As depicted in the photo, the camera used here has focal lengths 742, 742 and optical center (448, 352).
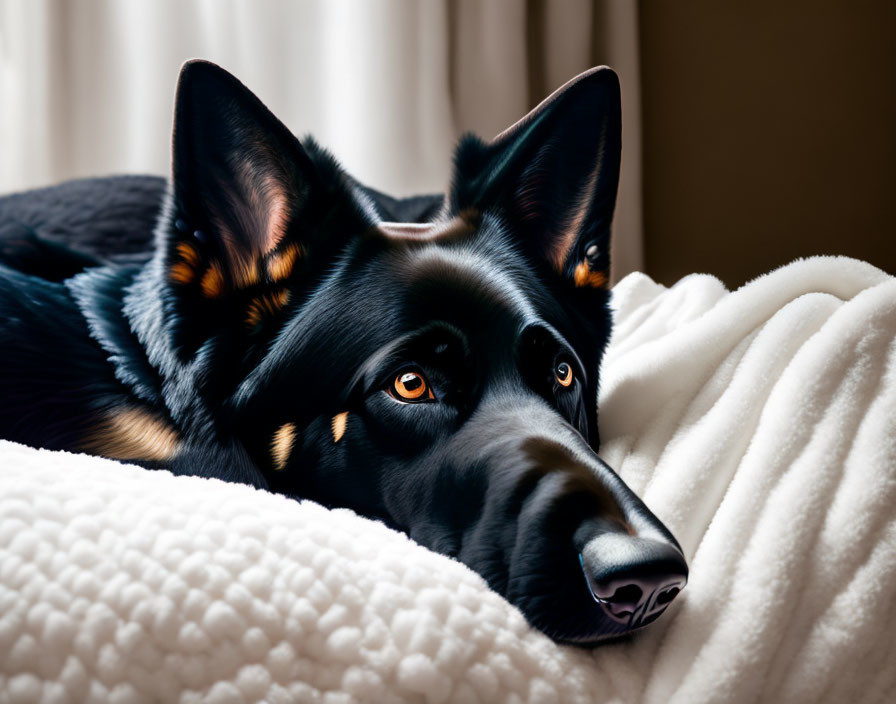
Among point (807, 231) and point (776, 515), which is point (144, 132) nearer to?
point (776, 515)

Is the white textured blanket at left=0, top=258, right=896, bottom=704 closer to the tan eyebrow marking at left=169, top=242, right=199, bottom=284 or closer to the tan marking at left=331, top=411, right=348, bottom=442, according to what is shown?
the tan marking at left=331, top=411, right=348, bottom=442

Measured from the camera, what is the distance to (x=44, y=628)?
0.44 meters

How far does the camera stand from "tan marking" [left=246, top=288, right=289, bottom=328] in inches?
30.8

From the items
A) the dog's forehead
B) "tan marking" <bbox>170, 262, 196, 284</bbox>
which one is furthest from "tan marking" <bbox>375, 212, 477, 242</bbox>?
"tan marking" <bbox>170, 262, 196, 284</bbox>

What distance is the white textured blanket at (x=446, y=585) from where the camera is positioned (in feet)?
1.48

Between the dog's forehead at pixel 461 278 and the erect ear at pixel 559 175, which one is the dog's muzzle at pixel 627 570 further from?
the erect ear at pixel 559 175

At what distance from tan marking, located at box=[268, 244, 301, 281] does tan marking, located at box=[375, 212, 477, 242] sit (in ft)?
0.31

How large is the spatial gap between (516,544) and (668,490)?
19cm

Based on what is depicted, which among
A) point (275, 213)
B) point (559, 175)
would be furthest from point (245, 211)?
point (559, 175)

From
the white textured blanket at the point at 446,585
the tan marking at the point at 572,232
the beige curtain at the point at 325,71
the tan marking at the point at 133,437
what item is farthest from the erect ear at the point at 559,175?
the beige curtain at the point at 325,71

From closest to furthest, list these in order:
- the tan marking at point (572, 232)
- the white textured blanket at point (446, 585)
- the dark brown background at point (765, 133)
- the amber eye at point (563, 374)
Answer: the white textured blanket at point (446, 585) < the amber eye at point (563, 374) < the tan marking at point (572, 232) < the dark brown background at point (765, 133)

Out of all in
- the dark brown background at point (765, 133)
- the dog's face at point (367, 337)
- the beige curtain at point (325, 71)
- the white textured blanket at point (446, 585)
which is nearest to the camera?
the white textured blanket at point (446, 585)

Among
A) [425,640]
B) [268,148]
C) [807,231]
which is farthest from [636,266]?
[425,640]

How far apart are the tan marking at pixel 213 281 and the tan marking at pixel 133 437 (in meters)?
0.14
